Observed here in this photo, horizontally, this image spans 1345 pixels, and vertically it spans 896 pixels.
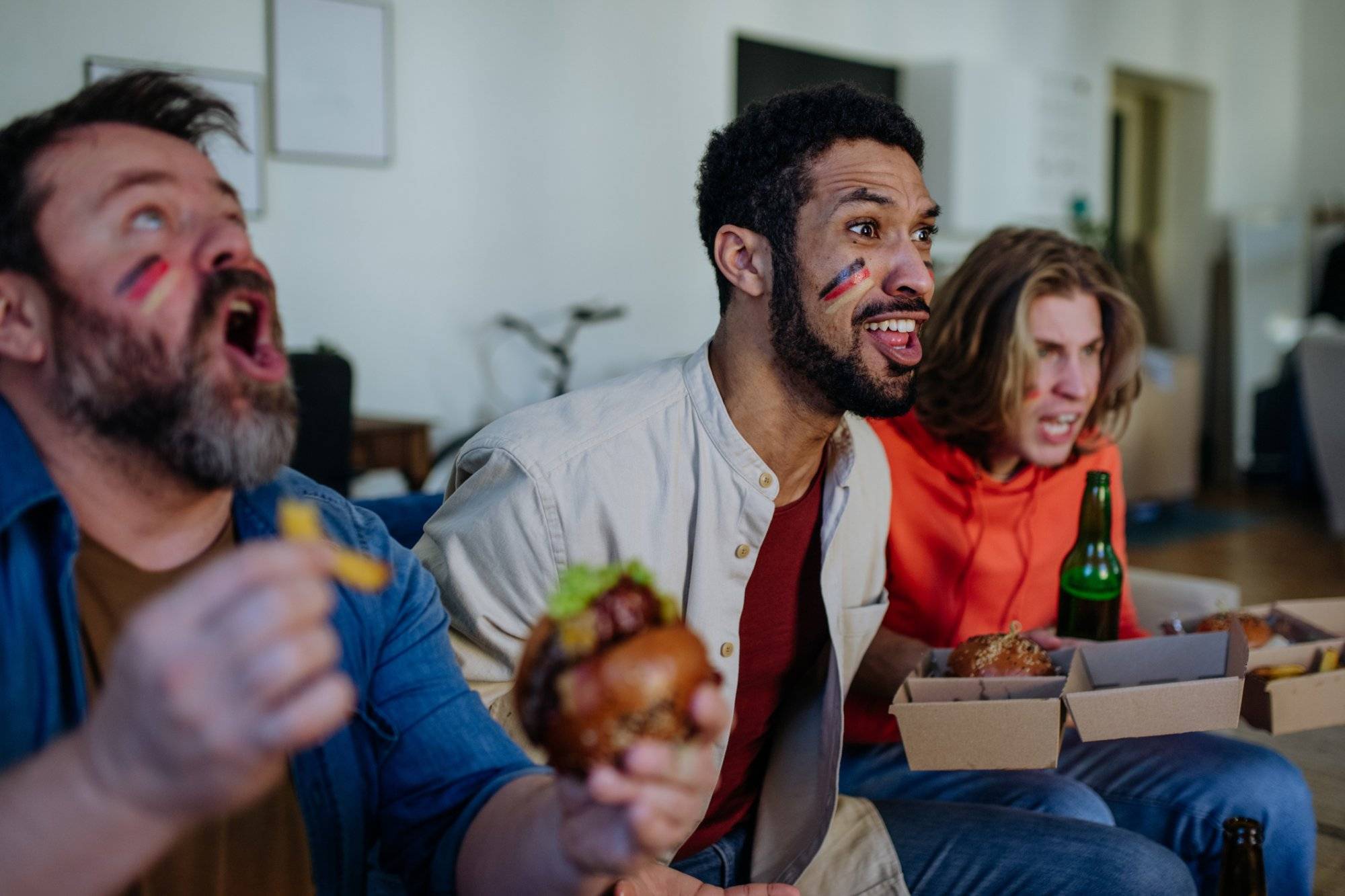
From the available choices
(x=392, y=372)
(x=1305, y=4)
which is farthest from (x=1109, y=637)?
(x=1305, y=4)

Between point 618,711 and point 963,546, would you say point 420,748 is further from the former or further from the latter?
point 963,546

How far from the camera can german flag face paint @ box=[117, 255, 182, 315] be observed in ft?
2.87

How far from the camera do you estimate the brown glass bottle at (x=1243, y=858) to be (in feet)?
4.90

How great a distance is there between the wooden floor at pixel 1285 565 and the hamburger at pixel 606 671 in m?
1.85

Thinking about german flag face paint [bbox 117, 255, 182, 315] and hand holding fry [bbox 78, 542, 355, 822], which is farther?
german flag face paint [bbox 117, 255, 182, 315]

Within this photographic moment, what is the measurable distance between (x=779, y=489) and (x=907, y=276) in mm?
321

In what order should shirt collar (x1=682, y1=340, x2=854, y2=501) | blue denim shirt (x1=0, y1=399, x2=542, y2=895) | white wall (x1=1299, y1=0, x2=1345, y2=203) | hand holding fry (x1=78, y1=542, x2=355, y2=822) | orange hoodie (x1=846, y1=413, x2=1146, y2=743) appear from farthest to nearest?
white wall (x1=1299, y1=0, x2=1345, y2=203) → orange hoodie (x1=846, y1=413, x2=1146, y2=743) → shirt collar (x1=682, y1=340, x2=854, y2=501) → blue denim shirt (x1=0, y1=399, x2=542, y2=895) → hand holding fry (x1=78, y1=542, x2=355, y2=822)

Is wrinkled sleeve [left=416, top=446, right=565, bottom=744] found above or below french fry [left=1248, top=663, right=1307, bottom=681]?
above

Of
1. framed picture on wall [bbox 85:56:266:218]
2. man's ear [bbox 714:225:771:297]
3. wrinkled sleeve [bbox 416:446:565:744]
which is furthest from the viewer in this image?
framed picture on wall [bbox 85:56:266:218]

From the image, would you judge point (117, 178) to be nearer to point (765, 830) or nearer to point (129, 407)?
point (129, 407)

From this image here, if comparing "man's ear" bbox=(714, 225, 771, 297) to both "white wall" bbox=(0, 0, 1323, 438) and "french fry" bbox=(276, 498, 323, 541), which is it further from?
"white wall" bbox=(0, 0, 1323, 438)

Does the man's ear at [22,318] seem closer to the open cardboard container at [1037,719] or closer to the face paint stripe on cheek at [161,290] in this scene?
the face paint stripe on cheek at [161,290]

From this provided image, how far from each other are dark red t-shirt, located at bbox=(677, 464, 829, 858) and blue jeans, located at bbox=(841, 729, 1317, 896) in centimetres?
25

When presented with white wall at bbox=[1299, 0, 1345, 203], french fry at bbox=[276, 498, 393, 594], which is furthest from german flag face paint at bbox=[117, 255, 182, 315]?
white wall at bbox=[1299, 0, 1345, 203]
